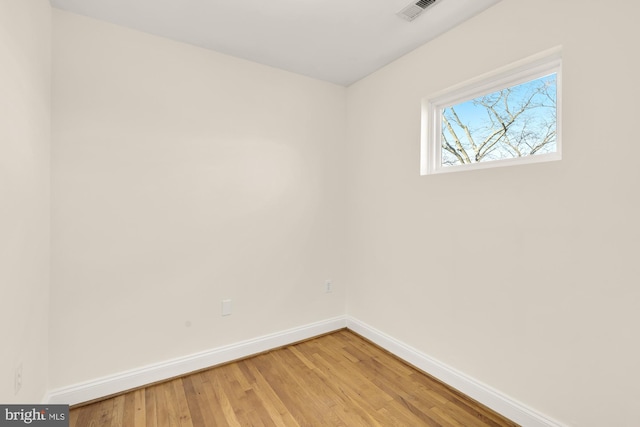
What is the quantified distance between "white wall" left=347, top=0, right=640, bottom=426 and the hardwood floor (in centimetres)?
30

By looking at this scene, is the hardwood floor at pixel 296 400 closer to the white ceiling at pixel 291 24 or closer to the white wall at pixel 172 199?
the white wall at pixel 172 199

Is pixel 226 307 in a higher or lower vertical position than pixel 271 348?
higher

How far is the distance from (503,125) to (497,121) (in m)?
0.05

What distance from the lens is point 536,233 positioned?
1650mm

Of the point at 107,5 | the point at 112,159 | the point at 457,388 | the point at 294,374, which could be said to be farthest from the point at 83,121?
the point at 457,388

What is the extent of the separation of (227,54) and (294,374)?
2594 mm

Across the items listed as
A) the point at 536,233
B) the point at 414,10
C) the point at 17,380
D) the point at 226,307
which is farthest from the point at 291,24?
the point at 17,380

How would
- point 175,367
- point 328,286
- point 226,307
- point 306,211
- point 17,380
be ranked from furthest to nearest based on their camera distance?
point 328,286, point 306,211, point 226,307, point 175,367, point 17,380

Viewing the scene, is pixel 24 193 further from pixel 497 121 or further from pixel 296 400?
pixel 497 121

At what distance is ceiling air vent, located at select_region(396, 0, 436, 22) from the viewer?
1812mm

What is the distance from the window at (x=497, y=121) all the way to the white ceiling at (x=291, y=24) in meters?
0.49

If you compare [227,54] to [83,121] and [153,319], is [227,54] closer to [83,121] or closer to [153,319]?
[83,121]

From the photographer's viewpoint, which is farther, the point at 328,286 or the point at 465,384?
the point at 328,286

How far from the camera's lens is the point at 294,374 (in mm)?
2242
